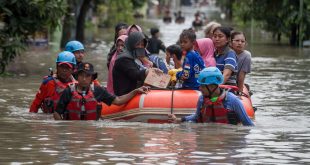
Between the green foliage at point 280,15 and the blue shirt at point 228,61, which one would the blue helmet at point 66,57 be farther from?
the green foliage at point 280,15

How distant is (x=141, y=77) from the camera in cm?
1449

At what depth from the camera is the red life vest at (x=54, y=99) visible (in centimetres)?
1449

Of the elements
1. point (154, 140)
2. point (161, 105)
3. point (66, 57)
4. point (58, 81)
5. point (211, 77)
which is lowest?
point (154, 140)

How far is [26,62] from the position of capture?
30375 millimetres

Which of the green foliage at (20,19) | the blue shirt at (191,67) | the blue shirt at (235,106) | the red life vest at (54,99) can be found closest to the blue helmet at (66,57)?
the red life vest at (54,99)

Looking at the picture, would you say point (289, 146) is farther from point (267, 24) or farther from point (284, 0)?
point (267, 24)

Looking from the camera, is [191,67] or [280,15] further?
[280,15]

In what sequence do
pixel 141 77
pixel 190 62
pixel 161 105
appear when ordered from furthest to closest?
pixel 141 77 → pixel 190 62 → pixel 161 105

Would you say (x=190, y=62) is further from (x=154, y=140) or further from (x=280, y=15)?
(x=280, y=15)

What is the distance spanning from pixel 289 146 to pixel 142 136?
1961 mm

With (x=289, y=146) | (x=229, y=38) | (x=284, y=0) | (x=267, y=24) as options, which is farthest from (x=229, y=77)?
(x=267, y=24)

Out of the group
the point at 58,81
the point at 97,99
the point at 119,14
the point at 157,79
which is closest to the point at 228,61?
the point at 157,79

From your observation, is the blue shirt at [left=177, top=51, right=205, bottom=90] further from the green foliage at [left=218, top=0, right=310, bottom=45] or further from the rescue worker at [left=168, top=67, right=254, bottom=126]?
the green foliage at [left=218, top=0, right=310, bottom=45]

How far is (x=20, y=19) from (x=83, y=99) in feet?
35.1
